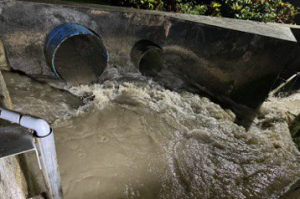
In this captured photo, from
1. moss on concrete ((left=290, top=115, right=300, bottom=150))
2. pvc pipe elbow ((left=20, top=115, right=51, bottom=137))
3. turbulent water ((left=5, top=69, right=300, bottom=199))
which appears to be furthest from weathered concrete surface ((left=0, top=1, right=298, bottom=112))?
pvc pipe elbow ((left=20, top=115, right=51, bottom=137))

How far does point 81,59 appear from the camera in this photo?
4277 mm

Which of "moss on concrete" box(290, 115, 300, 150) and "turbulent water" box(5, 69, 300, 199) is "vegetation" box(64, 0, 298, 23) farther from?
"moss on concrete" box(290, 115, 300, 150)

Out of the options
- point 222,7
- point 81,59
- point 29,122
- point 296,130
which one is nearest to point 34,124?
point 29,122

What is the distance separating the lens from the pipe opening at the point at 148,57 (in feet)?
14.6

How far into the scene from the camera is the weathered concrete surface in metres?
3.55

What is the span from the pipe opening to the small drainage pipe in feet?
11.5

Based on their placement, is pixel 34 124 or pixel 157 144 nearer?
pixel 34 124

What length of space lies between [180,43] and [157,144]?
270 centimetres

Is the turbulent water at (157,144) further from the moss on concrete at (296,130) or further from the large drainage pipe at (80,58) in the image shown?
the large drainage pipe at (80,58)

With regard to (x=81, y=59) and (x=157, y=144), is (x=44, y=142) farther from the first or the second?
(x=81, y=59)

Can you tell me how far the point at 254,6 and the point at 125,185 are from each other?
7312 millimetres

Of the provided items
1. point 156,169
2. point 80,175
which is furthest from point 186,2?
point 80,175

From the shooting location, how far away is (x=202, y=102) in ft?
14.1

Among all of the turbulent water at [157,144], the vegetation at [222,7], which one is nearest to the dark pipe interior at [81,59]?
the turbulent water at [157,144]
